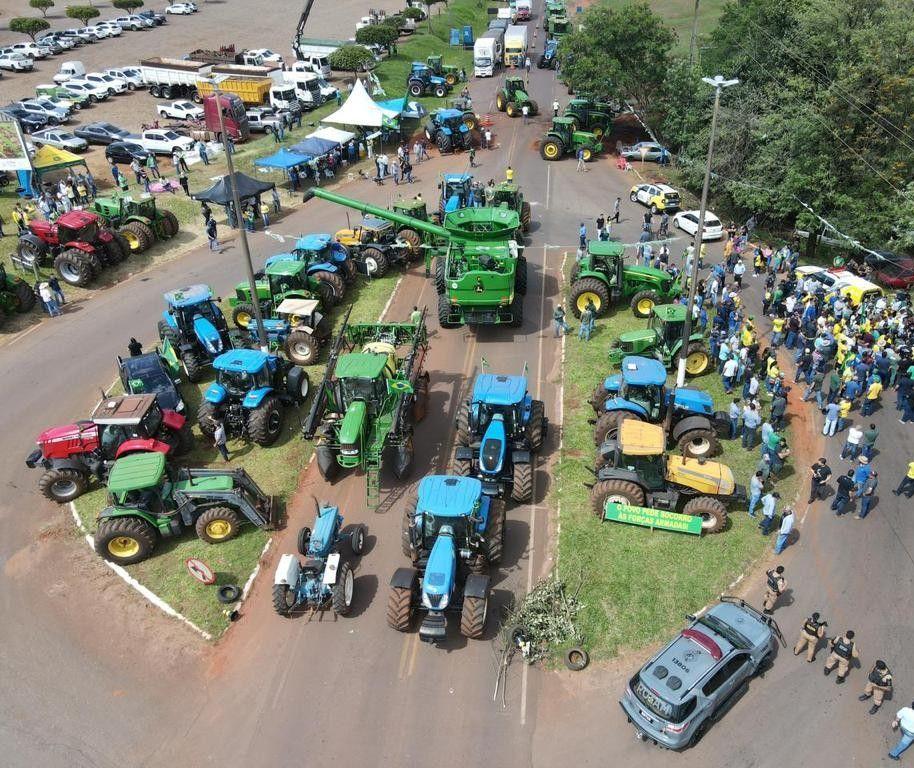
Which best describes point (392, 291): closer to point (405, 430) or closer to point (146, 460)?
point (405, 430)

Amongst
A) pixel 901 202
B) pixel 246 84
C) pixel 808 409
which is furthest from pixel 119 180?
pixel 901 202

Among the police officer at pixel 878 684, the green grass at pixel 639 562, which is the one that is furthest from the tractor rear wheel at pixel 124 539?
the police officer at pixel 878 684

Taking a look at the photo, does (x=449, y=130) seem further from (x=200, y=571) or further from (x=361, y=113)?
(x=200, y=571)

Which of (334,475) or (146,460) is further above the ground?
(146,460)

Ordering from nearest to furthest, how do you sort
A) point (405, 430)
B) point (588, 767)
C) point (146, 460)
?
point (588, 767) < point (146, 460) < point (405, 430)

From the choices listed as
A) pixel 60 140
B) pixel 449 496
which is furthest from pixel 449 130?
pixel 449 496

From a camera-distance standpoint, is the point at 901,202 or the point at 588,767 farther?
the point at 901,202

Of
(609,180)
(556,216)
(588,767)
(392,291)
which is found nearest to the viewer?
(588,767)

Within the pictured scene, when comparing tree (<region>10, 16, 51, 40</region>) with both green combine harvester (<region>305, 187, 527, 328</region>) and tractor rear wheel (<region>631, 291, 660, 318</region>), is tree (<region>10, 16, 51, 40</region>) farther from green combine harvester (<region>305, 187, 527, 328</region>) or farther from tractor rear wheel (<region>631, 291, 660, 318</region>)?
tractor rear wheel (<region>631, 291, 660, 318</region>)
